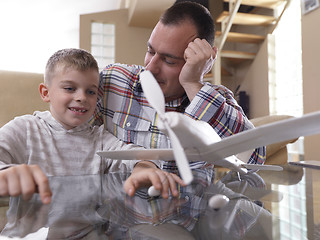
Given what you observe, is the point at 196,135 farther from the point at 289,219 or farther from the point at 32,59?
the point at 32,59

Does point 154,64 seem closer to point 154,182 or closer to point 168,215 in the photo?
point 154,182

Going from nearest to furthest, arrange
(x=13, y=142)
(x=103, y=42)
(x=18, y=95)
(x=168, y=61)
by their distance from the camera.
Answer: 1. (x=13, y=142)
2. (x=168, y=61)
3. (x=18, y=95)
4. (x=103, y=42)

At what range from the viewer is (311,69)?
2924 mm

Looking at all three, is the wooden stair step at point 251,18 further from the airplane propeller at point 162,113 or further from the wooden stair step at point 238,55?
the airplane propeller at point 162,113

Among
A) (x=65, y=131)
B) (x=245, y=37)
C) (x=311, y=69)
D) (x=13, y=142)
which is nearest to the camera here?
(x=13, y=142)

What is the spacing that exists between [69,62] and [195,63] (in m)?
0.40

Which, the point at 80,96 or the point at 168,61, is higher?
the point at 168,61

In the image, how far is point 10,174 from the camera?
1.44ft

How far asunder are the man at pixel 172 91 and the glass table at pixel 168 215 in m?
0.43

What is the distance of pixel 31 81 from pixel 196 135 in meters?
1.34

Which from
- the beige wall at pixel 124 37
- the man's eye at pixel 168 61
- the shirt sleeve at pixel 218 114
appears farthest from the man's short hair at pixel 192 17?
the beige wall at pixel 124 37

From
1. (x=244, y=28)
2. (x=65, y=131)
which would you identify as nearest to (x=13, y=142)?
(x=65, y=131)

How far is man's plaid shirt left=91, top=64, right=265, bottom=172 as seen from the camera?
0.99 metres

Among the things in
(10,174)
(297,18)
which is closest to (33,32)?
(297,18)
